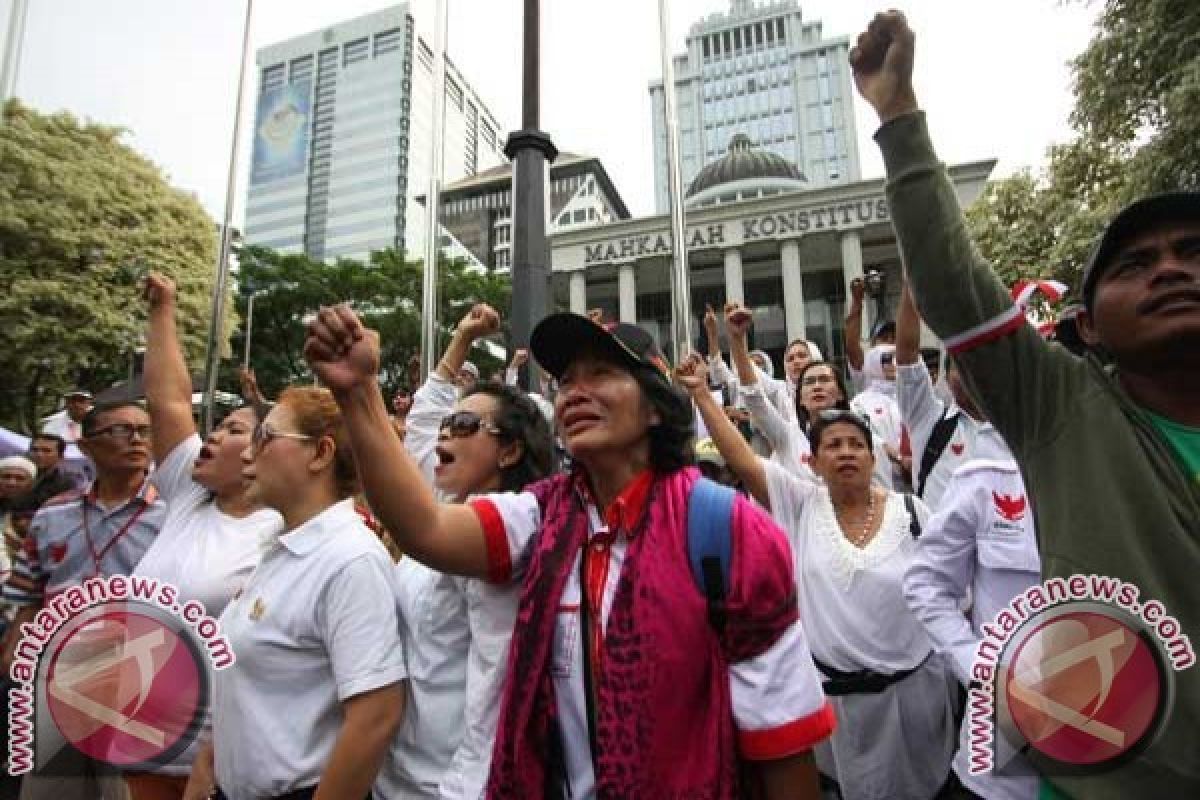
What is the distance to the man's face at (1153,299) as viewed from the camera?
119cm

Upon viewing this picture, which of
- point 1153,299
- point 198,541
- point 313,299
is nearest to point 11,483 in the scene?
point 198,541

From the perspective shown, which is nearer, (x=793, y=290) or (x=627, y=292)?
(x=793, y=290)

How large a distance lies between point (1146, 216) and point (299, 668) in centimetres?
217

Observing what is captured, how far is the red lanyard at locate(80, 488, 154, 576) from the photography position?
9.76ft

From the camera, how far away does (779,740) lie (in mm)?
1410

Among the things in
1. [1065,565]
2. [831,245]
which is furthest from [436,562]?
[831,245]

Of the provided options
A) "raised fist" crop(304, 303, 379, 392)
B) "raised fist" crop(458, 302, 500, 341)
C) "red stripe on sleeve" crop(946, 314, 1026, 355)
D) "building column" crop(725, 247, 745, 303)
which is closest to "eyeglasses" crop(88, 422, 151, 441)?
"raised fist" crop(458, 302, 500, 341)

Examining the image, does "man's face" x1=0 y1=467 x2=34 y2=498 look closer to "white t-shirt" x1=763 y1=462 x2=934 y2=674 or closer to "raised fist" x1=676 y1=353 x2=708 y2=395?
"raised fist" x1=676 y1=353 x2=708 y2=395

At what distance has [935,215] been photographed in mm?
1267

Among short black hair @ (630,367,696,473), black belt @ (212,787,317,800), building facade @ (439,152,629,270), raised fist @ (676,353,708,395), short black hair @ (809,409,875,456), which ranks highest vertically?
building facade @ (439,152,629,270)

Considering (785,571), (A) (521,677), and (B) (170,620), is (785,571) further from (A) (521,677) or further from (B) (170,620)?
(B) (170,620)

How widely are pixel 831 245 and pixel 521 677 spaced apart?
98.7ft

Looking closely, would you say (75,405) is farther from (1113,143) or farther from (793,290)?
(793,290)

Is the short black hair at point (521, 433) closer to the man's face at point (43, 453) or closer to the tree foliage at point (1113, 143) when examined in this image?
the man's face at point (43, 453)
